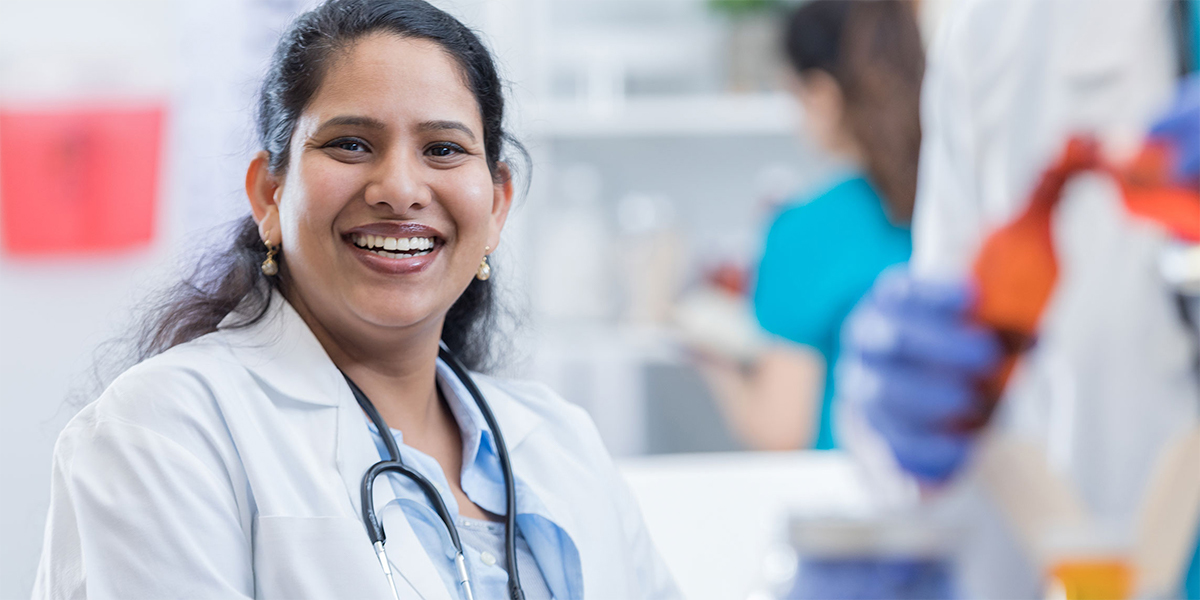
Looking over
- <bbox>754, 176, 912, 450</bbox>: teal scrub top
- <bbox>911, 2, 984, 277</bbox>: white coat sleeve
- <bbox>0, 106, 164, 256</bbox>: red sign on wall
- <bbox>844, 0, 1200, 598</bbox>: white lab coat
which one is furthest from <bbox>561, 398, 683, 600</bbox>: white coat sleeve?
<bbox>754, 176, 912, 450</bbox>: teal scrub top

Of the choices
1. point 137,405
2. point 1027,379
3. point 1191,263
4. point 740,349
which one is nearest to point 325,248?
point 137,405

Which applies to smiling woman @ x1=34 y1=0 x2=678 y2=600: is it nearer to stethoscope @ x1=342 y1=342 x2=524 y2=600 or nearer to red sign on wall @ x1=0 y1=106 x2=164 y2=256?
stethoscope @ x1=342 y1=342 x2=524 y2=600

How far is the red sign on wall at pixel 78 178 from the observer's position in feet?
4.39

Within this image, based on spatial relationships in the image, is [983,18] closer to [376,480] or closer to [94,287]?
[376,480]

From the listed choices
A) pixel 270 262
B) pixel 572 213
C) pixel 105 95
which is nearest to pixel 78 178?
pixel 105 95

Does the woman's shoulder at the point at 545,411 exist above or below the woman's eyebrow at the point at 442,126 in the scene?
below

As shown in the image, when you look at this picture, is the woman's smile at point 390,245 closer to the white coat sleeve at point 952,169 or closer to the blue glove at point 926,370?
the blue glove at point 926,370

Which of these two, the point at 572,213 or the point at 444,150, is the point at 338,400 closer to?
the point at 444,150

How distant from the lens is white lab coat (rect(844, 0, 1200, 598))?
1.07 metres

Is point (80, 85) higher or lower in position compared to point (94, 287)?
higher

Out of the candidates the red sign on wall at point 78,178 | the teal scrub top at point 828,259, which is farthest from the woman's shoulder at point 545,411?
the teal scrub top at point 828,259

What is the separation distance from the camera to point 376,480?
54 cm

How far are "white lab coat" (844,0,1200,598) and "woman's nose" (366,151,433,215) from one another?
62 centimetres

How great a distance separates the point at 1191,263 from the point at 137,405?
867 millimetres
